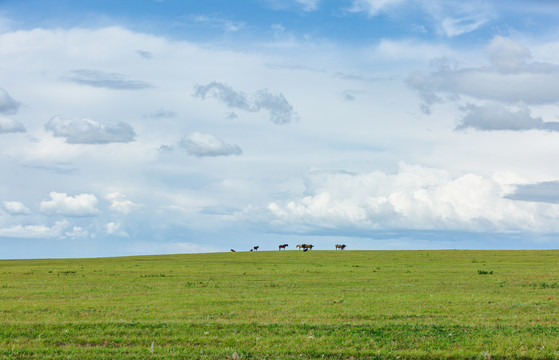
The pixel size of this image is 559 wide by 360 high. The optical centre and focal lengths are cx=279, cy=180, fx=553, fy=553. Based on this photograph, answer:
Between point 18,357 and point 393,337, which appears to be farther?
point 393,337

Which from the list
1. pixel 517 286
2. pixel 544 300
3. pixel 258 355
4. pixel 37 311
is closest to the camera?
pixel 258 355

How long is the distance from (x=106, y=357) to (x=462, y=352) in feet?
31.2

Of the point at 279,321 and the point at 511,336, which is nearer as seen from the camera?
the point at 511,336

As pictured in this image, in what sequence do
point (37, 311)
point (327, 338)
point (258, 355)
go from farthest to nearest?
1. point (37, 311)
2. point (327, 338)
3. point (258, 355)

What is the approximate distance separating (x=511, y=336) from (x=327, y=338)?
225 inches

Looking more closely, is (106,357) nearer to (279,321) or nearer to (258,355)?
(258,355)

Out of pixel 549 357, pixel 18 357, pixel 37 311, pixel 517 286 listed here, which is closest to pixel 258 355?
pixel 18 357

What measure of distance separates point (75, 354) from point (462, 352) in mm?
10448

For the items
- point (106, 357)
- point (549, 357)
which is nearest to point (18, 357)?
point (106, 357)

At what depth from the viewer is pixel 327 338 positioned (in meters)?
16.5

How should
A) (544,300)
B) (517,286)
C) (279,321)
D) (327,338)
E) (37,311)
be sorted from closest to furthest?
(327,338), (279,321), (37,311), (544,300), (517,286)

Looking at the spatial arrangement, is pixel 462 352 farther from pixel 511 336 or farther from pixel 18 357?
pixel 18 357

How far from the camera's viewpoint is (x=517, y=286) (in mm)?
34844

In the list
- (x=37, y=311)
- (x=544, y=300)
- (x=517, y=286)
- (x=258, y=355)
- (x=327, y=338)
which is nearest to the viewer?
(x=258, y=355)
